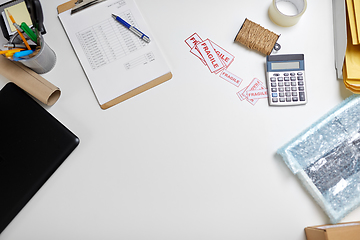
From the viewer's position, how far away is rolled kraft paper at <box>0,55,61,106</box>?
2.24 ft

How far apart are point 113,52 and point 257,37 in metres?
0.38

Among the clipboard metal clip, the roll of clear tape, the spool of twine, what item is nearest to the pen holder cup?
the clipboard metal clip

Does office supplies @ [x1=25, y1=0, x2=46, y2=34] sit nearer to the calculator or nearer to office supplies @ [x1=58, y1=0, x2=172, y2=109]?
office supplies @ [x1=58, y1=0, x2=172, y2=109]

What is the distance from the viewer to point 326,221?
69cm

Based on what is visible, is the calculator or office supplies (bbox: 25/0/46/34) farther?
the calculator

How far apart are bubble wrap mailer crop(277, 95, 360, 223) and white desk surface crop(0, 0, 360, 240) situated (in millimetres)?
35

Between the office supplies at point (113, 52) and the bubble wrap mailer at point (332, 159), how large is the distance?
1.25 feet

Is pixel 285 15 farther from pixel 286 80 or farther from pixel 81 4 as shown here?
pixel 81 4

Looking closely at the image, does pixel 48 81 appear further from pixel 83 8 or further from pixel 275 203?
pixel 275 203

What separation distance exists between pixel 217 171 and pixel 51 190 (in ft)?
1.37

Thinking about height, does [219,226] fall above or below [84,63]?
below

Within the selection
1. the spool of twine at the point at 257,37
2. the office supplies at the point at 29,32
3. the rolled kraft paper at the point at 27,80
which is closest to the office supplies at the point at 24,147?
the rolled kraft paper at the point at 27,80

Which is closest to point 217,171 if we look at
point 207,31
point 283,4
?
point 207,31

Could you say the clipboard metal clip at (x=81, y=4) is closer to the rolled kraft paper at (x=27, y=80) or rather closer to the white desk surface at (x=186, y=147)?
the white desk surface at (x=186, y=147)
